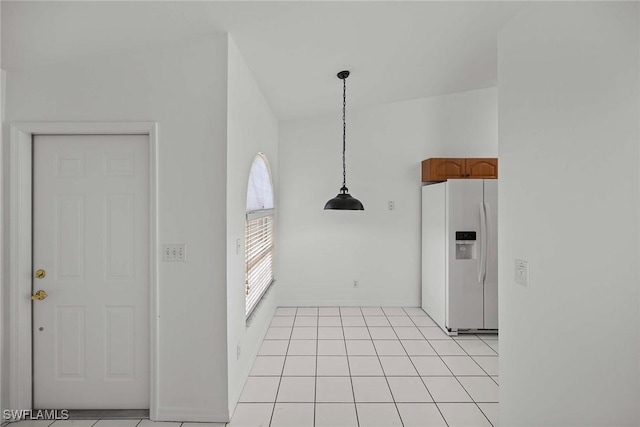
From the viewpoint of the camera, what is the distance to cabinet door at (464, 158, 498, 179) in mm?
4691

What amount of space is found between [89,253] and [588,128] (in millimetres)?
3080

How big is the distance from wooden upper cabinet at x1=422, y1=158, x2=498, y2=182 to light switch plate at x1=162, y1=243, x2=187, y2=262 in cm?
349

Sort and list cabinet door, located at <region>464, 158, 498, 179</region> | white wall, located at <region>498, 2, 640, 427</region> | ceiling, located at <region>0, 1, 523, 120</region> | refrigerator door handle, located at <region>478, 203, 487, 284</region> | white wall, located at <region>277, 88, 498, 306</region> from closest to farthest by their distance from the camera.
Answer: white wall, located at <region>498, 2, 640, 427</region> → ceiling, located at <region>0, 1, 523, 120</region> → refrigerator door handle, located at <region>478, 203, 487, 284</region> → cabinet door, located at <region>464, 158, 498, 179</region> → white wall, located at <region>277, 88, 498, 306</region>

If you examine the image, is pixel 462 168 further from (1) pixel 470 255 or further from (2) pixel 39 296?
(2) pixel 39 296

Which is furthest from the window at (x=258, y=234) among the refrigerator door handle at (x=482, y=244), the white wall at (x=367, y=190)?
the refrigerator door handle at (x=482, y=244)

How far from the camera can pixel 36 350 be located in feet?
8.27

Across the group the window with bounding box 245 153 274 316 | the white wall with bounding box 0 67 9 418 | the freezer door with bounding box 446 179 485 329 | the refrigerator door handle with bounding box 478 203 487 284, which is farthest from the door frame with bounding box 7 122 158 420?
the refrigerator door handle with bounding box 478 203 487 284

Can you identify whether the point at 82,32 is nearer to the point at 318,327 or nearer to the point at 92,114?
the point at 92,114

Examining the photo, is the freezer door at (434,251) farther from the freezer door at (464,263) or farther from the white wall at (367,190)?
the white wall at (367,190)

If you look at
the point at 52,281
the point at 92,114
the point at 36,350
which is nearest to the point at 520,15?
the point at 92,114

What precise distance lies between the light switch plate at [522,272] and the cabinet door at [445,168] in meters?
2.73

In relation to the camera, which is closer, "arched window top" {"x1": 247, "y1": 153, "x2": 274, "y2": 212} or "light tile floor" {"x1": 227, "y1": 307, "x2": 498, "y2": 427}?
"light tile floor" {"x1": 227, "y1": 307, "x2": 498, "y2": 427}

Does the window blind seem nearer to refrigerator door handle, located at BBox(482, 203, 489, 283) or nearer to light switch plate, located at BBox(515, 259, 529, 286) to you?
light switch plate, located at BBox(515, 259, 529, 286)

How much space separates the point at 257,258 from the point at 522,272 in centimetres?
258
